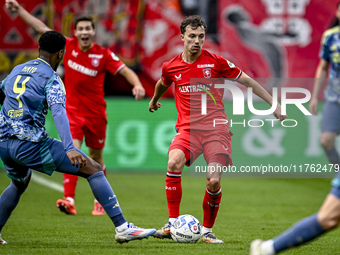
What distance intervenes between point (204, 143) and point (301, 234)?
218 centimetres

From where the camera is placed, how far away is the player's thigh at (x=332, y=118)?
638cm

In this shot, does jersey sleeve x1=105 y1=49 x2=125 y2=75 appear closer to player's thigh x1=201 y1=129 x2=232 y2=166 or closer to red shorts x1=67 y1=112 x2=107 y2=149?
red shorts x1=67 y1=112 x2=107 y2=149

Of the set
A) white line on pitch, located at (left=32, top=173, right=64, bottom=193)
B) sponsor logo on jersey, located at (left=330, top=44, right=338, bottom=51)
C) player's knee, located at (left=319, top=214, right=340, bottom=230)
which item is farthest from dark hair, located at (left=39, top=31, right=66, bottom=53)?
white line on pitch, located at (left=32, top=173, right=64, bottom=193)

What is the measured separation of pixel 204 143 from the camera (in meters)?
5.38

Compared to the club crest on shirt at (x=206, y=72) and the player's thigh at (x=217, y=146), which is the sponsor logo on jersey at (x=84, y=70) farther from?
the player's thigh at (x=217, y=146)

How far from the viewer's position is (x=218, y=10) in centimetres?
1482

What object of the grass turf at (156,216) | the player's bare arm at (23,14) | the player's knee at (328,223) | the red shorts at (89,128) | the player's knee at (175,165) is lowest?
the grass turf at (156,216)

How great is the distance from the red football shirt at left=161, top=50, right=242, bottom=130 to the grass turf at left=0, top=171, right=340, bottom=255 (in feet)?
4.16

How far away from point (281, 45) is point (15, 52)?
7.55 metres

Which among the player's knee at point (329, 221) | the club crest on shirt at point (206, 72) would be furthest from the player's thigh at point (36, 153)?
the player's knee at point (329, 221)

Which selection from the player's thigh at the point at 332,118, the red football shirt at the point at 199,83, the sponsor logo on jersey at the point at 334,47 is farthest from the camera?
the player's thigh at the point at 332,118

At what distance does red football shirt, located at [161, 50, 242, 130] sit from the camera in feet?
17.8

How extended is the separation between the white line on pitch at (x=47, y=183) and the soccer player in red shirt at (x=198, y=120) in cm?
549

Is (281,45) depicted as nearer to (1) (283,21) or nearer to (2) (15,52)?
(1) (283,21)
